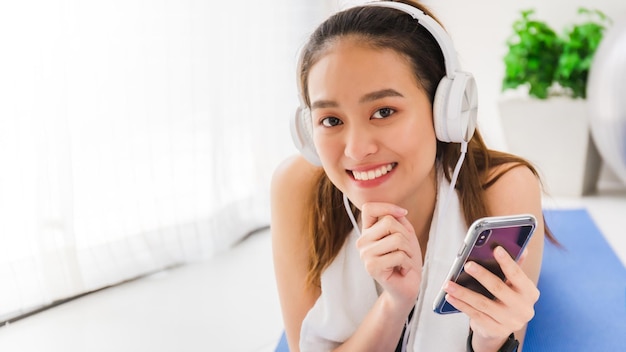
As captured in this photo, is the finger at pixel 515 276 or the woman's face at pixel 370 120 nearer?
the finger at pixel 515 276

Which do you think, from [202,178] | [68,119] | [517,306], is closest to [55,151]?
[68,119]

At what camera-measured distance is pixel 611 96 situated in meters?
2.22

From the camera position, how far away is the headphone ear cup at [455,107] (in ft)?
2.76

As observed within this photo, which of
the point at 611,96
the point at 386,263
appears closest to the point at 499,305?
the point at 386,263

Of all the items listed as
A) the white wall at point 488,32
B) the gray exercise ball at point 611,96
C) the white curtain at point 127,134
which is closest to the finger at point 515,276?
the white curtain at point 127,134

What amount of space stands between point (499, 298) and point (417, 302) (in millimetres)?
297

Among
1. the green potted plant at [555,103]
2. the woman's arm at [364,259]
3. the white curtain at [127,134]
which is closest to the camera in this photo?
the woman's arm at [364,259]

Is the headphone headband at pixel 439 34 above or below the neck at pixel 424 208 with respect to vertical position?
above

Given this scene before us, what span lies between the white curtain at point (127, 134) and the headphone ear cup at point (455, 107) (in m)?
0.60

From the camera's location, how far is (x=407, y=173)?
892 mm

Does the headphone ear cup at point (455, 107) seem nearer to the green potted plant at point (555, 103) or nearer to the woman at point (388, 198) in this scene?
the woman at point (388, 198)

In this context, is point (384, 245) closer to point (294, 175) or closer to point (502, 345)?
point (502, 345)

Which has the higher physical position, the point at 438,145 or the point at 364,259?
the point at 438,145

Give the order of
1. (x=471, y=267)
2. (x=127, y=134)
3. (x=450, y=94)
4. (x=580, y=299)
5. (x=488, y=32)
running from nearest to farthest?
(x=471, y=267)
(x=450, y=94)
(x=580, y=299)
(x=127, y=134)
(x=488, y=32)
